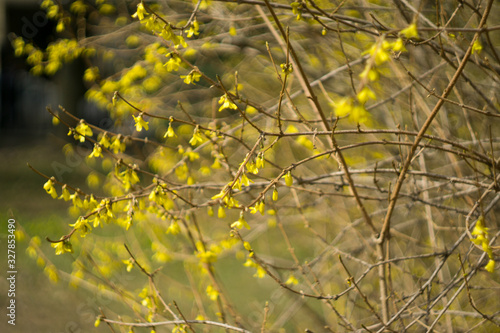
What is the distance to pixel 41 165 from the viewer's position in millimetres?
11391

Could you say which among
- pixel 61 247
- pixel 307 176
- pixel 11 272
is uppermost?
pixel 61 247

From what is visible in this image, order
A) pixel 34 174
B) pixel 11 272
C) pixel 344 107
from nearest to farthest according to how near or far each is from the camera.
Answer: pixel 344 107 < pixel 11 272 < pixel 34 174

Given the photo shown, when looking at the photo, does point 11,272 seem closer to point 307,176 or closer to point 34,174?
point 307,176

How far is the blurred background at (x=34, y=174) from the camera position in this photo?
523 centimetres

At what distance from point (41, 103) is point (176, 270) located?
10467 millimetres

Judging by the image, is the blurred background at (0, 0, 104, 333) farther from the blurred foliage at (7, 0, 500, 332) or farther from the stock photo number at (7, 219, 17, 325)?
the blurred foliage at (7, 0, 500, 332)

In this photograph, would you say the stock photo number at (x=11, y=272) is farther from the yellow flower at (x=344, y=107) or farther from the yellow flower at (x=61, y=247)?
the yellow flower at (x=344, y=107)

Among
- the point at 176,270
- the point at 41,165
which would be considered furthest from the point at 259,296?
the point at 41,165

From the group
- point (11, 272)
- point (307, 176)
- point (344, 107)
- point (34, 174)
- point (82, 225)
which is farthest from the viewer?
point (34, 174)

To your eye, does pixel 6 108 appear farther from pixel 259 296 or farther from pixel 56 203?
pixel 259 296

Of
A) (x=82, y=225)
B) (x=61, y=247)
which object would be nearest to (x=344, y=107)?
(x=82, y=225)

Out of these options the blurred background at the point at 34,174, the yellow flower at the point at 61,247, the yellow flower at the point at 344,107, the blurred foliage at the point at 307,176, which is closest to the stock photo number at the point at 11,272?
the blurred background at the point at 34,174

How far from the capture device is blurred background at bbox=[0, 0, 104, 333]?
5227 mm

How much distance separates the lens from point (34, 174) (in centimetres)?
1058
